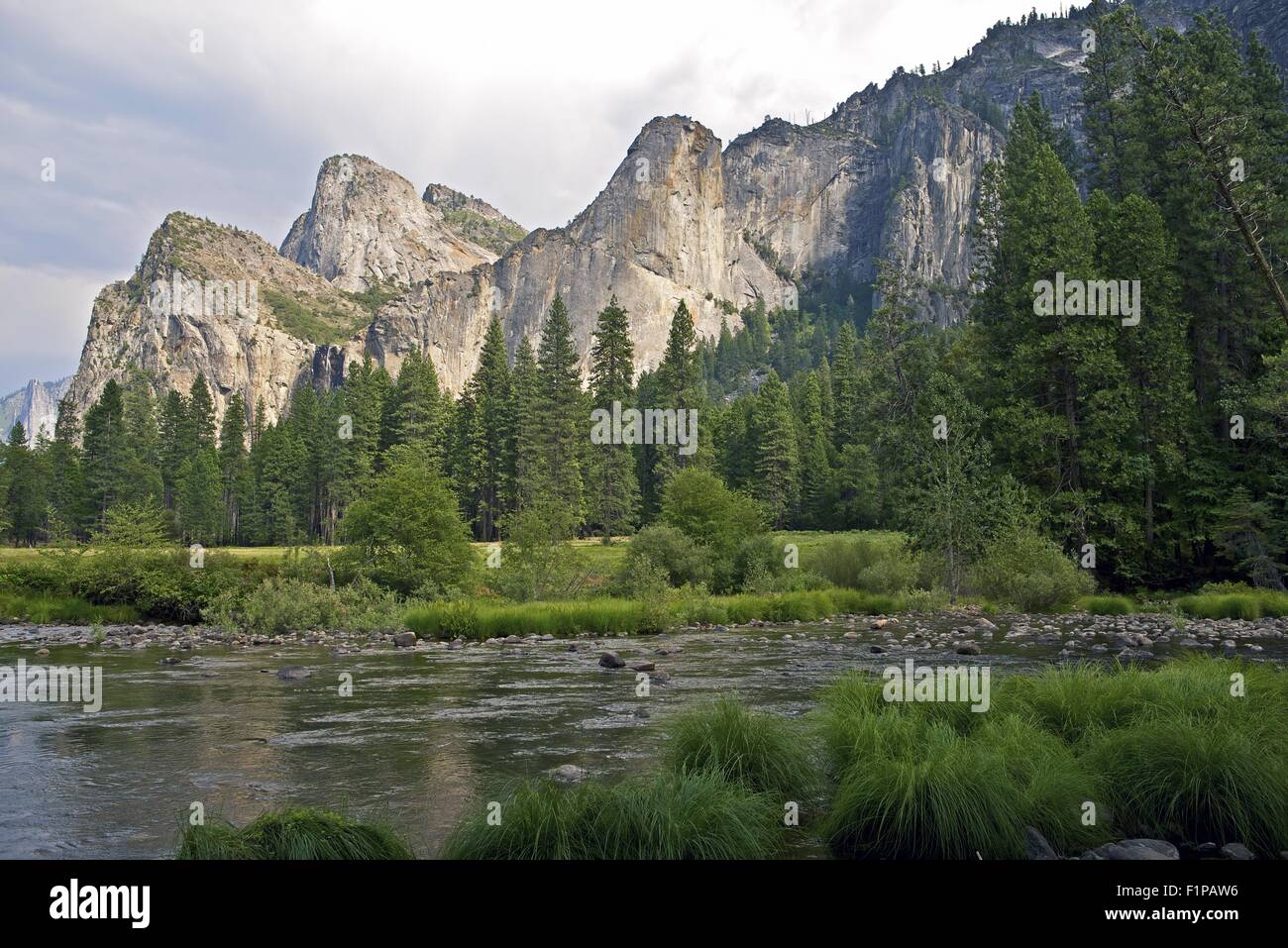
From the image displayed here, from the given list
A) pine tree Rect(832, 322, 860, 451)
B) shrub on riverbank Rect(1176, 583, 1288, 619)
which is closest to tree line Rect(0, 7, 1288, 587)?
shrub on riverbank Rect(1176, 583, 1288, 619)

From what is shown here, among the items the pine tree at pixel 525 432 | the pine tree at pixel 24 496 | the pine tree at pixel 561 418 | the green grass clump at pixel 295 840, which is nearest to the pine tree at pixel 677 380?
the pine tree at pixel 561 418

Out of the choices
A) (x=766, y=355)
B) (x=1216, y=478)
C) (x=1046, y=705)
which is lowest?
(x=1046, y=705)

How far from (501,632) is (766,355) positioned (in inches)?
7047

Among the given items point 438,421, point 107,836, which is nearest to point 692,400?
point 438,421

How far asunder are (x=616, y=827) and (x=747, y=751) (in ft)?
8.11

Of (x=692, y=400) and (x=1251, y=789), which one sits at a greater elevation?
(x=692, y=400)

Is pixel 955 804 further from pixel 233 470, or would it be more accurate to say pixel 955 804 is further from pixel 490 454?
pixel 233 470

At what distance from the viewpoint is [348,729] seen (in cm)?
1270

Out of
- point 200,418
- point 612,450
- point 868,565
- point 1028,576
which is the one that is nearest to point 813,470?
point 612,450

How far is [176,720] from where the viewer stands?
13602 mm

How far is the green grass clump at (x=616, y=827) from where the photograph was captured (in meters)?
6.23

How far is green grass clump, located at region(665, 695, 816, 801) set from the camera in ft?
27.2
